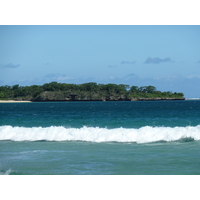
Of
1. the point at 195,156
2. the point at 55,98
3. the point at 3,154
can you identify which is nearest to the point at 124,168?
the point at 195,156

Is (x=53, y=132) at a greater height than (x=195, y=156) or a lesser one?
greater

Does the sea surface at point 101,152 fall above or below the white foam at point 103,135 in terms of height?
below

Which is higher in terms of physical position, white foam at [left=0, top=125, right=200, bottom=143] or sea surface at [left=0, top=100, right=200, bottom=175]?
white foam at [left=0, top=125, right=200, bottom=143]

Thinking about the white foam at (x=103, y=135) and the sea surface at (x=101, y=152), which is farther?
the white foam at (x=103, y=135)

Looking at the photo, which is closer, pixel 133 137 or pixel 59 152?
pixel 59 152

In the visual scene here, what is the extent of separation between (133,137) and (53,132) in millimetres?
5517

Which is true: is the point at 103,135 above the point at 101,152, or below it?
above

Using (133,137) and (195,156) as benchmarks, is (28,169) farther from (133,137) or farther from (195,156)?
(133,137)

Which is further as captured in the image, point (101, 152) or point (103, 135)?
point (103, 135)

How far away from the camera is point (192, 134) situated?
63.1 ft

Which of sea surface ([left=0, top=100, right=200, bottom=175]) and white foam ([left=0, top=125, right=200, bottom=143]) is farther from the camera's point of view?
white foam ([left=0, top=125, right=200, bottom=143])

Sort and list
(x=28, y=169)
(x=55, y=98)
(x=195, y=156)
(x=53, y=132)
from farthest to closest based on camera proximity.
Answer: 1. (x=55, y=98)
2. (x=53, y=132)
3. (x=195, y=156)
4. (x=28, y=169)

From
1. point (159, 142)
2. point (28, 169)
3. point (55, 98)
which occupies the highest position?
point (55, 98)

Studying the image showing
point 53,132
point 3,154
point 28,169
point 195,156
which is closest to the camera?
point 28,169
